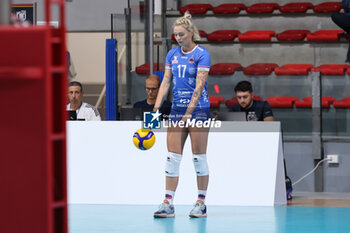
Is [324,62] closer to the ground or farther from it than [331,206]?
farther from it

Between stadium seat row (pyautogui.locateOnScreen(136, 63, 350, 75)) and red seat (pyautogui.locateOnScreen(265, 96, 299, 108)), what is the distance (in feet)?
1.35

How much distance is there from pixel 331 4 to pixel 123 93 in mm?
4691

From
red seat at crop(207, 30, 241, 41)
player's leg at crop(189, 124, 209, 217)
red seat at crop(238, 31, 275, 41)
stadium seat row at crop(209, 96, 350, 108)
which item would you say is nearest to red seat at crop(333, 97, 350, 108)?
stadium seat row at crop(209, 96, 350, 108)

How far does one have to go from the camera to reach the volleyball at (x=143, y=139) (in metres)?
7.79

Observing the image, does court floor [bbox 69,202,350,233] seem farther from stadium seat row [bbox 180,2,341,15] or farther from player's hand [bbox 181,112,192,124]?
stadium seat row [bbox 180,2,341,15]

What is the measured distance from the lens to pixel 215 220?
21.7 ft

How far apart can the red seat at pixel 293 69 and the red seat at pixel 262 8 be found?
1.44 meters

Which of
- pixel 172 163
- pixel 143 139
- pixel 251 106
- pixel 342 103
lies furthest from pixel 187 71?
pixel 342 103

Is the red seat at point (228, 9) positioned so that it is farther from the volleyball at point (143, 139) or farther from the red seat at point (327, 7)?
the volleyball at point (143, 139)

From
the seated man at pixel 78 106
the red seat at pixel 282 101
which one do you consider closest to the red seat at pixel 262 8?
the red seat at pixel 282 101

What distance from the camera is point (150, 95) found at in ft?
28.4

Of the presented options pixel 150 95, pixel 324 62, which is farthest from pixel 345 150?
pixel 150 95

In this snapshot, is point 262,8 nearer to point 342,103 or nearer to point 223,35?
point 223,35

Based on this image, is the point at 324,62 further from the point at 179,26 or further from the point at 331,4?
the point at 179,26
